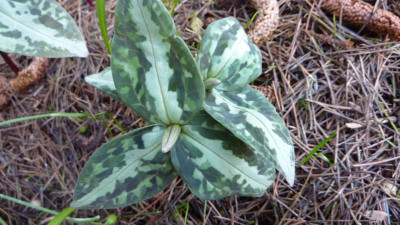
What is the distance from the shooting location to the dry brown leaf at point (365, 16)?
1.29 meters

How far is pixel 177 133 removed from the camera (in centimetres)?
90

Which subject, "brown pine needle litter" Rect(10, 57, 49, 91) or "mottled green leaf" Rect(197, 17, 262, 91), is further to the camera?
"brown pine needle litter" Rect(10, 57, 49, 91)

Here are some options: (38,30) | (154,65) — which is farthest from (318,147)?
(38,30)

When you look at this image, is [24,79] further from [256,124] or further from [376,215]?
[376,215]

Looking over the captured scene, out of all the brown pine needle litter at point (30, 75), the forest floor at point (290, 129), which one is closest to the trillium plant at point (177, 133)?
the forest floor at point (290, 129)

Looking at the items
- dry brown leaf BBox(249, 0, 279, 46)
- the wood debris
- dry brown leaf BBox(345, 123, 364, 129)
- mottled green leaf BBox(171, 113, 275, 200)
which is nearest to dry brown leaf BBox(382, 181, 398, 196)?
dry brown leaf BBox(345, 123, 364, 129)

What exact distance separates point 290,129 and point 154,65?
24.4 inches

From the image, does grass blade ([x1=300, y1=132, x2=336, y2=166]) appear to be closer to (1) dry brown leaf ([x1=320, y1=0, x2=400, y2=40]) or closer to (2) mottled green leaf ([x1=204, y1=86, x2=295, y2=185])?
(2) mottled green leaf ([x1=204, y1=86, x2=295, y2=185])

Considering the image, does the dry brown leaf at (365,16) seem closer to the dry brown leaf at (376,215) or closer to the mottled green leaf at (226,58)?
the mottled green leaf at (226,58)

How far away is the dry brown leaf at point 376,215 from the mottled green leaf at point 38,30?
1046mm

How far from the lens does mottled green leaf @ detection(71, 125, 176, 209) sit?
913 millimetres

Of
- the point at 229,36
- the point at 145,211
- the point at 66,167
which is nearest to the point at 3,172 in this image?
the point at 66,167

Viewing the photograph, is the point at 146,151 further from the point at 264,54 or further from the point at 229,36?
the point at 264,54

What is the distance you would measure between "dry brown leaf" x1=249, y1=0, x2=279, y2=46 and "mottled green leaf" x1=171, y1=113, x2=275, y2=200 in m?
0.54
